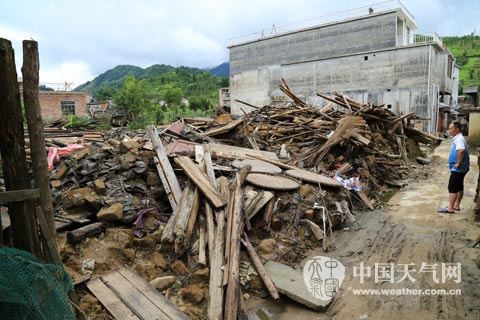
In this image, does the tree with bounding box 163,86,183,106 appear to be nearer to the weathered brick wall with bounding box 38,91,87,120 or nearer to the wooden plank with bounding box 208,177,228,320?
the weathered brick wall with bounding box 38,91,87,120

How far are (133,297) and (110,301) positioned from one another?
0.81 ft

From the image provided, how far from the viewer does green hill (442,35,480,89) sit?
59781 millimetres

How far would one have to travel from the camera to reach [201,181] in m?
5.35

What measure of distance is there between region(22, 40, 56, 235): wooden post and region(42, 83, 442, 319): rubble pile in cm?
133

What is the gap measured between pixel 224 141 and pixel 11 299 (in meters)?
7.39

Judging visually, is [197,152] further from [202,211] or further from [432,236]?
[432,236]

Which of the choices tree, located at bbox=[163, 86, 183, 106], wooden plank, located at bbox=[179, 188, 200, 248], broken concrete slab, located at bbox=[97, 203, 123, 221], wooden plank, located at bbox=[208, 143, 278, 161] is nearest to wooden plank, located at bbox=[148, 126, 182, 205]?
wooden plank, located at bbox=[179, 188, 200, 248]

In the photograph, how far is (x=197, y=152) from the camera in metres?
6.72

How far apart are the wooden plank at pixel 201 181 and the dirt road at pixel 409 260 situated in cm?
157

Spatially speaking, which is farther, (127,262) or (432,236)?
(432,236)

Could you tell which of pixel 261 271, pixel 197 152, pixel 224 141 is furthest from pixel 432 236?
pixel 224 141

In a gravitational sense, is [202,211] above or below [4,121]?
below
